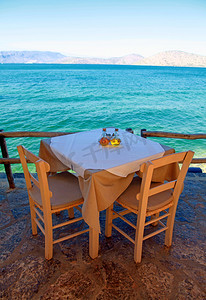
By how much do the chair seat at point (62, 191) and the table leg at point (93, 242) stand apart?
0.28m

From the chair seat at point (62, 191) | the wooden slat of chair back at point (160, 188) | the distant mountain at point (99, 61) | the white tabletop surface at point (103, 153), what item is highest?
the white tabletop surface at point (103, 153)

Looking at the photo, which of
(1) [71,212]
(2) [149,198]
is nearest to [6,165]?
(1) [71,212]

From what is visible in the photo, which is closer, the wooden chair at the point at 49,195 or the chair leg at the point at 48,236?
the wooden chair at the point at 49,195

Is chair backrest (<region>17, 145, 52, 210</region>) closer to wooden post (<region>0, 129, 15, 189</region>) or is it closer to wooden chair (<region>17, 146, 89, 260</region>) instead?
wooden chair (<region>17, 146, 89, 260</region>)

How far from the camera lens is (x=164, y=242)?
1.98m

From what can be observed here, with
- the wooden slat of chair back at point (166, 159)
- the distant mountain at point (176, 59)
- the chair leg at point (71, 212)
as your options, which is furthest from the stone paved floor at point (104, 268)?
the distant mountain at point (176, 59)

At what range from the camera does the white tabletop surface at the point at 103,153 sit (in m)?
1.58

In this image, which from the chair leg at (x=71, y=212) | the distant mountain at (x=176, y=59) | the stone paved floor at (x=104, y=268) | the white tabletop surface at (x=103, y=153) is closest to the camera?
the stone paved floor at (x=104, y=268)

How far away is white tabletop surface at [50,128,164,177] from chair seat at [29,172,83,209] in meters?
0.23

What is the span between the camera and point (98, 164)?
5.16 ft

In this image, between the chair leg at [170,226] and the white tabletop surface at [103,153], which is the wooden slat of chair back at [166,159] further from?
the chair leg at [170,226]

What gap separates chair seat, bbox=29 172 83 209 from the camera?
1.67 m

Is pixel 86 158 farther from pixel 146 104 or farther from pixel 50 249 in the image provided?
pixel 146 104

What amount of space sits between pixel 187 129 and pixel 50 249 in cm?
1194
